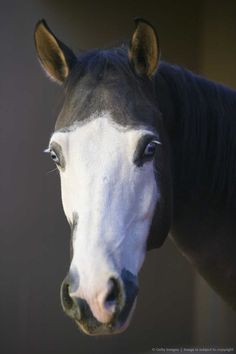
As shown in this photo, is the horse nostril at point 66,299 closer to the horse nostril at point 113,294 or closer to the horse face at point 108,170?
the horse face at point 108,170

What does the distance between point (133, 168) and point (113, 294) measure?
392 mm

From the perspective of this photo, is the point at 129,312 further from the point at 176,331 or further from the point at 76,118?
the point at 176,331

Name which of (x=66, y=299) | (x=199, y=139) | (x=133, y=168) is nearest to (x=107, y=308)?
(x=66, y=299)

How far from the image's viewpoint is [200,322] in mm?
3514

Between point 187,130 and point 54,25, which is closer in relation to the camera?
point 187,130

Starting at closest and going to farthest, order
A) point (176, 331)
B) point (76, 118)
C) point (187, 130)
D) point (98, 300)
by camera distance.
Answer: point (98, 300) → point (76, 118) → point (187, 130) → point (176, 331)

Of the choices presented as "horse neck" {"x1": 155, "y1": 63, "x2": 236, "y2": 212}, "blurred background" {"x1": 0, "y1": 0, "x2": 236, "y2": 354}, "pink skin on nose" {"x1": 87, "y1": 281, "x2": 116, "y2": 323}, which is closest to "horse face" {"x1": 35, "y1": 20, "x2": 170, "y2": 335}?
"pink skin on nose" {"x1": 87, "y1": 281, "x2": 116, "y2": 323}

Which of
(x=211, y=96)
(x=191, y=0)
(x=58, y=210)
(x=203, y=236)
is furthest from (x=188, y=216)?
(x=191, y=0)

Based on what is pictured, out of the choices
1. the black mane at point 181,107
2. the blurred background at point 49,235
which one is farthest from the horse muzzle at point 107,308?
the blurred background at point 49,235

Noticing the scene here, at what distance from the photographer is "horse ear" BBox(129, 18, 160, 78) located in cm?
167

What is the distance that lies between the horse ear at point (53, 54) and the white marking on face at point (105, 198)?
1.05 feet

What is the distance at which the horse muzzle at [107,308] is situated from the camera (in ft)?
4.56

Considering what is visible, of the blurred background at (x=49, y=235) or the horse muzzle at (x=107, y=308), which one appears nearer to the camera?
the horse muzzle at (x=107, y=308)

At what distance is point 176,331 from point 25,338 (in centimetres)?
104
